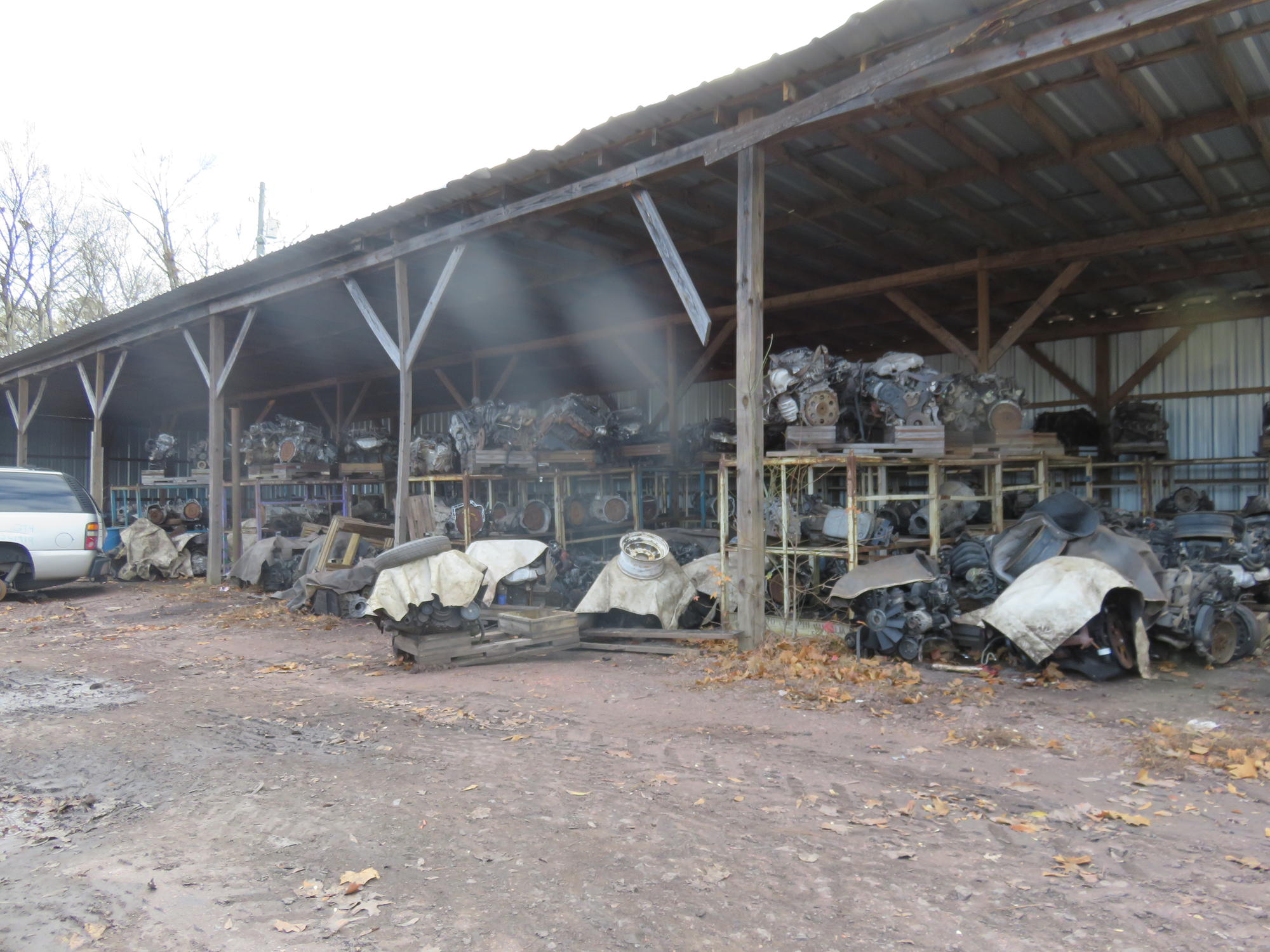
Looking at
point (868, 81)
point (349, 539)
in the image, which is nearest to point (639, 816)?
point (868, 81)

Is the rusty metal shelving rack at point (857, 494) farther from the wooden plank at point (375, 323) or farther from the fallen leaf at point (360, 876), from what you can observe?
the fallen leaf at point (360, 876)

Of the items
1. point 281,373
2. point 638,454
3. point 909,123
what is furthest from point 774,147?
point 281,373

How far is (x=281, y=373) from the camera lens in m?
21.0

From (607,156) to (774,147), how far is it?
167cm

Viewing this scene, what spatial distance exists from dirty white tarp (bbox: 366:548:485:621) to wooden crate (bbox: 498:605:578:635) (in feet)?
2.40

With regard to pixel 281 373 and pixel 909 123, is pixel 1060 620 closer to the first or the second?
pixel 909 123

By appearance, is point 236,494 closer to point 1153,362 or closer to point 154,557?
point 154,557

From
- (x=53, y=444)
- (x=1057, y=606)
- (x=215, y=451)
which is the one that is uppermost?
(x=53, y=444)

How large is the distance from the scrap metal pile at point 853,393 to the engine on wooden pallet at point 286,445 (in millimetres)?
10166

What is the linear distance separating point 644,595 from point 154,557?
37.4 ft

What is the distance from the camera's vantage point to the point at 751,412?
24.5 ft

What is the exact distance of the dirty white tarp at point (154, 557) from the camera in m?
15.2

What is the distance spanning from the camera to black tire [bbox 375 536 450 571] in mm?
7160

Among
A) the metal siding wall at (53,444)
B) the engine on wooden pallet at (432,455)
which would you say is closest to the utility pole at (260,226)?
the metal siding wall at (53,444)
